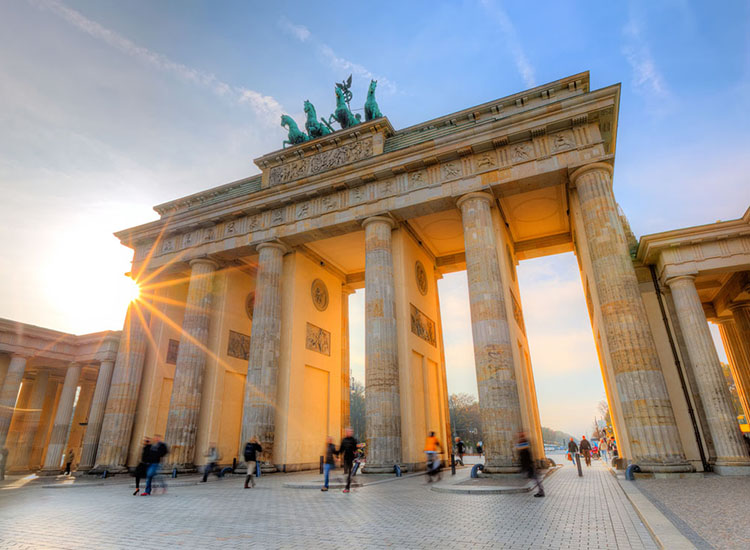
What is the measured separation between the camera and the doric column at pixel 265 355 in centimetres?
1605

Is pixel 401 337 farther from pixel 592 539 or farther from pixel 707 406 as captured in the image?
pixel 592 539

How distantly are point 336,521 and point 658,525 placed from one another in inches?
167

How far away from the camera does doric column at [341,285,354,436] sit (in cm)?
2139

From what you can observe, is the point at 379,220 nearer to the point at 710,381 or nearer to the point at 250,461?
the point at 250,461

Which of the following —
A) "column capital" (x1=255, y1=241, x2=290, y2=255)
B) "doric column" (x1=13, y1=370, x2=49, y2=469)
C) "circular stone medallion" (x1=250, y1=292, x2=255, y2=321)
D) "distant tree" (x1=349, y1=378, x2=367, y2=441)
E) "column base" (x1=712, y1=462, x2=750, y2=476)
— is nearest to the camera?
"column base" (x1=712, y1=462, x2=750, y2=476)

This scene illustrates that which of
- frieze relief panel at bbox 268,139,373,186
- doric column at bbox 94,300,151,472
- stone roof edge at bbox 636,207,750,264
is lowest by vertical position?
doric column at bbox 94,300,151,472

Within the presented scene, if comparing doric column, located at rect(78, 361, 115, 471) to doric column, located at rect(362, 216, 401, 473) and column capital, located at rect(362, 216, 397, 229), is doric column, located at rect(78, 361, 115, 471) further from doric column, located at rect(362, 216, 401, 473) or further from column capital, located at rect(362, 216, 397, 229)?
column capital, located at rect(362, 216, 397, 229)

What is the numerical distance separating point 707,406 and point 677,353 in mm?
2118

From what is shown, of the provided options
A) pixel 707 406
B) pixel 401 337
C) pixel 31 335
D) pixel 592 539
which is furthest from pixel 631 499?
pixel 31 335

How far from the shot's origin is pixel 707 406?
11844 mm

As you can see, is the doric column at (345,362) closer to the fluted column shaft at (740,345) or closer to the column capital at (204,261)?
the column capital at (204,261)

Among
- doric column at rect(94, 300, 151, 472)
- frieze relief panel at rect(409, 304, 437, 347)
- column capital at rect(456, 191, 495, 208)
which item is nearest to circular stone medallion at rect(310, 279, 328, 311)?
frieze relief panel at rect(409, 304, 437, 347)

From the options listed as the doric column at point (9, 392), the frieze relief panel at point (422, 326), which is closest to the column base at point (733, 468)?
the frieze relief panel at point (422, 326)

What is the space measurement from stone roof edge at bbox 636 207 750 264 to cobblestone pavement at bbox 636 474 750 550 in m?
6.86
